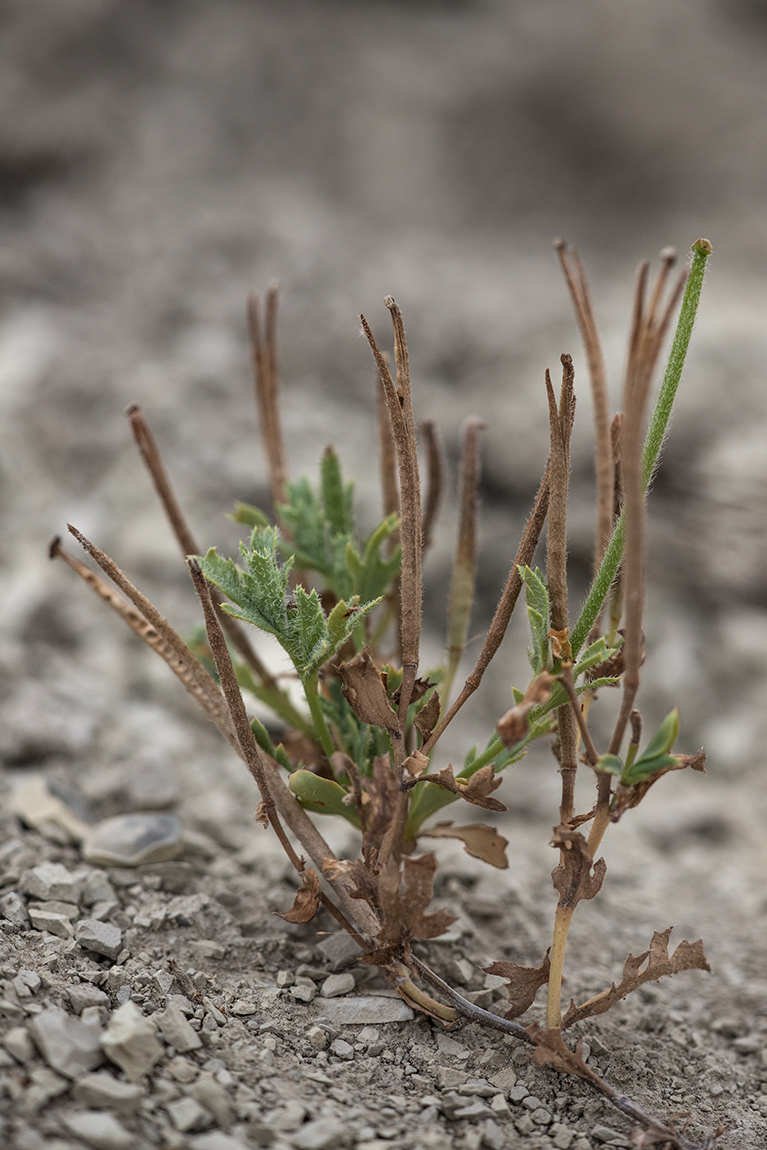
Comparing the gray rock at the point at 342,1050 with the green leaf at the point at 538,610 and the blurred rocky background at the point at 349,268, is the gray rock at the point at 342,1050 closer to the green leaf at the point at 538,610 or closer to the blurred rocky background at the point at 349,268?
the green leaf at the point at 538,610

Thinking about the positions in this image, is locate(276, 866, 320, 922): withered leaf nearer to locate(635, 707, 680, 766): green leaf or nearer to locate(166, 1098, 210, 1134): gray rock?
locate(166, 1098, 210, 1134): gray rock

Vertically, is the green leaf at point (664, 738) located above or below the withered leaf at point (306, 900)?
above

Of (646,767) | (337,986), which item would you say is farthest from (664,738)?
(337,986)

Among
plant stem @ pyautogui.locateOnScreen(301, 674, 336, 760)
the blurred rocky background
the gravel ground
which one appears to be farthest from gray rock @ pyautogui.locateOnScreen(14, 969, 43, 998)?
the blurred rocky background

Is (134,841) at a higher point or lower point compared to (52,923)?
higher

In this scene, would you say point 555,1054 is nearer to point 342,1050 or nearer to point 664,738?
point 342,1050

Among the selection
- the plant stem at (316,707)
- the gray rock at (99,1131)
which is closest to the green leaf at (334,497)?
the plant stem at (316,707)
